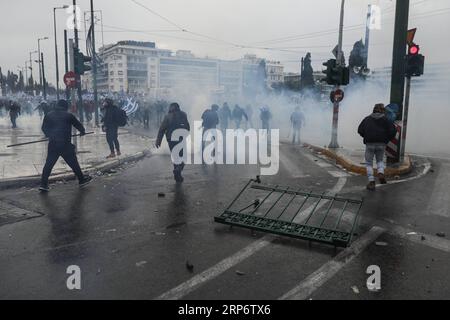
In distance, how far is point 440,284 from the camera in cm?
401

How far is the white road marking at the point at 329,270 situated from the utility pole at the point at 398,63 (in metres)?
5.99

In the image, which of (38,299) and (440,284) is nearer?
(38,299)

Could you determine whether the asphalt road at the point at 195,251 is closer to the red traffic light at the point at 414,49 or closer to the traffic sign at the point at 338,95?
the red traffic light at the point at 414,49

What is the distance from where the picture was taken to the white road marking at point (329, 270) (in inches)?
148

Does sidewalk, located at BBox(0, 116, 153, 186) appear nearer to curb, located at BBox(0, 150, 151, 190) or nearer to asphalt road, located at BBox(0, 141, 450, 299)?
curb, located at BBox(0, 150, 151, 190)

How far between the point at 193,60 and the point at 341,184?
373ft

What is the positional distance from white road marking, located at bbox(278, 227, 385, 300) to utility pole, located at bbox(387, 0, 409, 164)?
5.99 m

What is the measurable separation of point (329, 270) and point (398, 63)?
8.17 metres

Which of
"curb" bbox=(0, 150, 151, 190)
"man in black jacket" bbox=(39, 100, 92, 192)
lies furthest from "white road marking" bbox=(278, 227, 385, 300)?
"curb" bbox=(0, 150, 151, 190)

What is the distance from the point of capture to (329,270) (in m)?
4.30

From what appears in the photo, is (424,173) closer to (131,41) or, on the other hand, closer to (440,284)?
(440,284)

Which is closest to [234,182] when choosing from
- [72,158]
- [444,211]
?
[72,158]

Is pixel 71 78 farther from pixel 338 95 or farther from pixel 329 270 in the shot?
pixel 329 270

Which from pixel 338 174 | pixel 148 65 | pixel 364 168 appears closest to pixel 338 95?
pixel 364 168
